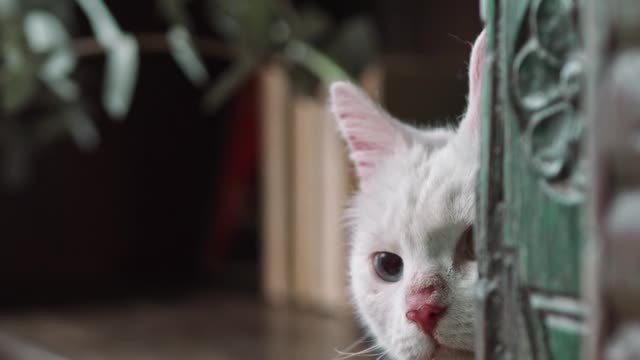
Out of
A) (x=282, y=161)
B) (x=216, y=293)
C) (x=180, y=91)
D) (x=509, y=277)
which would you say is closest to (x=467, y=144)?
(x=509, y=277)

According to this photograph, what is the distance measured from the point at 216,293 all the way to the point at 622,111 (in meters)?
1.48

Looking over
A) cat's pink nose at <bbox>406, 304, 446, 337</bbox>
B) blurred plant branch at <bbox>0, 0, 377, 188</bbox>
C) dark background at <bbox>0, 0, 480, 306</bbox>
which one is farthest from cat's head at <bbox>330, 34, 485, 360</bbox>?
dark background at <bbox>0, 0, 480, 306</bbox>

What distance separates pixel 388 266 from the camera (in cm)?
43

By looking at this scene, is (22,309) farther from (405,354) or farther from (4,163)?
(405,354)

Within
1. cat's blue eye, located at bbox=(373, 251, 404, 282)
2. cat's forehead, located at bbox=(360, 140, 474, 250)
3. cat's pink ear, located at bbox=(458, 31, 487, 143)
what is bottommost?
cat's blue eye, located at bbox=(373, 251, 404, 282)

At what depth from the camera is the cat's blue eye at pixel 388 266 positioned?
0.42 m

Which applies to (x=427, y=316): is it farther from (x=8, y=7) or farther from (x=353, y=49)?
(x=8, y=7)

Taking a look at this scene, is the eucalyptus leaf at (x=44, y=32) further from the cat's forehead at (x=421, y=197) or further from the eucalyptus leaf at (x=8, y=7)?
the cat's forehead at (x=421, y=197)

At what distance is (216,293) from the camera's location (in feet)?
5.59

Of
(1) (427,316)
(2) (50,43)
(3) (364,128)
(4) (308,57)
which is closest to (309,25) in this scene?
(4) (308,57)

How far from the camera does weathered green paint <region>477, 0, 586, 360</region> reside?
11.7 inches

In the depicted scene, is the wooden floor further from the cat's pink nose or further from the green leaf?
the cat's pink nose

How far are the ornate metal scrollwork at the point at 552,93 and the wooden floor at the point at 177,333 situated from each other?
0.73 m

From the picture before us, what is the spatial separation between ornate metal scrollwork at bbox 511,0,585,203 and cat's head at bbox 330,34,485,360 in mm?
57
